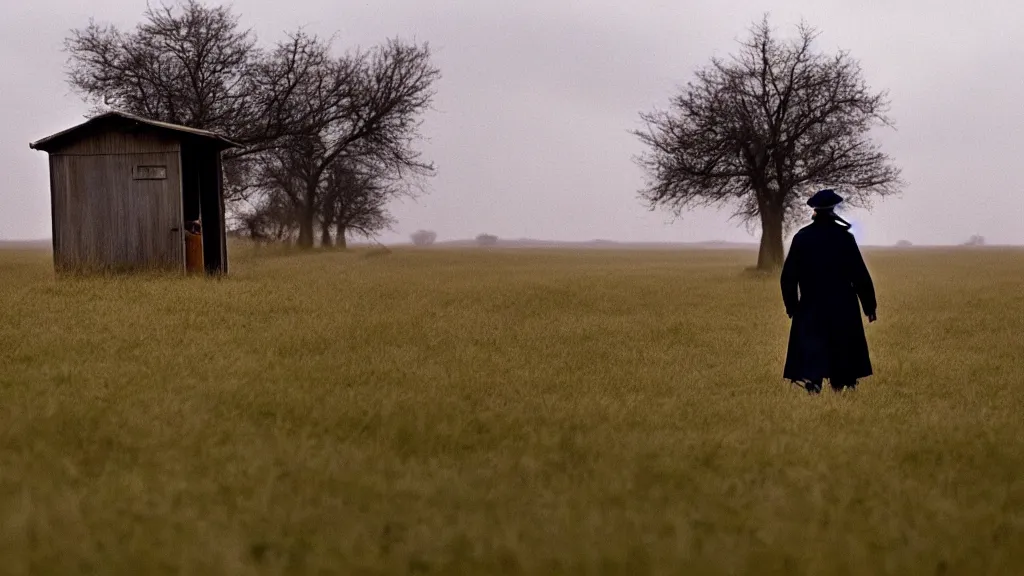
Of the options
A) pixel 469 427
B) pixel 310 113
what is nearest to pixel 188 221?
pixel 310 113

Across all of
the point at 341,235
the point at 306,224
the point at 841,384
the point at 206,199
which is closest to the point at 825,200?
the point at 841,384

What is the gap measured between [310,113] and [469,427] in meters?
29.5

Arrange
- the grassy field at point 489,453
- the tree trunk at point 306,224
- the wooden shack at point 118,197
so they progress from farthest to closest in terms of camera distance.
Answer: the tree trunk at point 306,224, the wooden shack at point 118,197, the grassy field at point 489,453

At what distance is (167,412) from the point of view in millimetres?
7395

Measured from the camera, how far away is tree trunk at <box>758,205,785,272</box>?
32.4 m

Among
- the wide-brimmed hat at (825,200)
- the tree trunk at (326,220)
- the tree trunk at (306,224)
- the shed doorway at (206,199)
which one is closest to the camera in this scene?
the wide-brimmed hat at (825,200)

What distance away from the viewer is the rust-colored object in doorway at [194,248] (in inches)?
902

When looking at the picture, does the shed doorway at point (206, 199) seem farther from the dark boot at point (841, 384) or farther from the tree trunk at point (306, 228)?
the tree trunk at point (306, 228)

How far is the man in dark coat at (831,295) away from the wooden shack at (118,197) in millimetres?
18135

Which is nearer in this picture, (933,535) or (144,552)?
(144,552)

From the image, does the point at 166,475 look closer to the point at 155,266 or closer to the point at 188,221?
the point at 155,266

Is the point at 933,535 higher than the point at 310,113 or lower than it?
Answer: lower

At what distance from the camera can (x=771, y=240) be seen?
32781 millimetres

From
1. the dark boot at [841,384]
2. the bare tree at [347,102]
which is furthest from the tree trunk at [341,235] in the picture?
the dark boot at [841,384]
